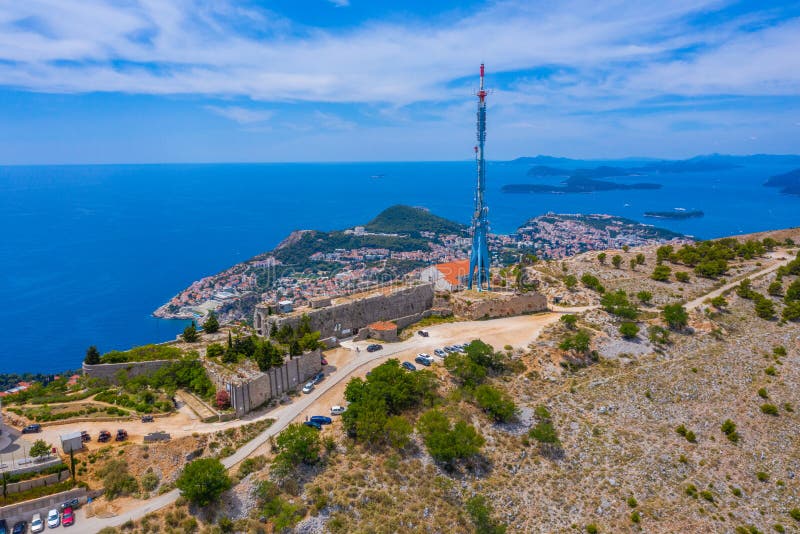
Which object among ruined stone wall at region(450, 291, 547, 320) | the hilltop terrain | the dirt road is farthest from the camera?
ruined stone wall at region(450, 291, 547, 320)

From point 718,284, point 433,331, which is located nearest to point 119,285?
point 433,331

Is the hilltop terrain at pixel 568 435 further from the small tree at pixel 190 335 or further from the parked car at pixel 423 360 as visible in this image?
the small tree at pixel 190 335

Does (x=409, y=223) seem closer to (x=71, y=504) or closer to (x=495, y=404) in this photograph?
(x=495, y=404)

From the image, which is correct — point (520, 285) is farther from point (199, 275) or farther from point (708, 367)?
point (199, 275)

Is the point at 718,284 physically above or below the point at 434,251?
above

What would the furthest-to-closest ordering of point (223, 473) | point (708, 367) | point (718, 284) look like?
point (718, 284) < point (708, 367) < point (223, 473)

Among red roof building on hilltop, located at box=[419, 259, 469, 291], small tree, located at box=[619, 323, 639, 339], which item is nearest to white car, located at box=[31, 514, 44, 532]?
red roof building on hilltop, located at box=[419, 259, 469, 291]

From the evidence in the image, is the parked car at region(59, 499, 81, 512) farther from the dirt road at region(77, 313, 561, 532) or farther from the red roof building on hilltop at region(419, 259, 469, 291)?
the red roof building on hilltop at region(419, 259, 469, 291)
